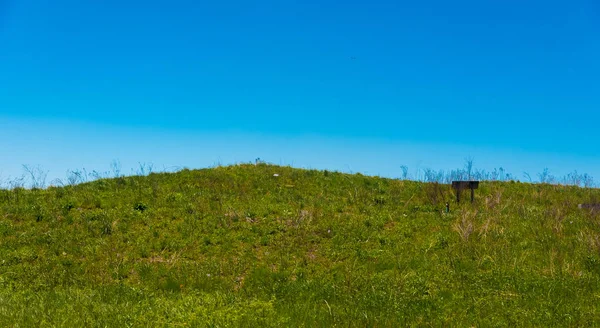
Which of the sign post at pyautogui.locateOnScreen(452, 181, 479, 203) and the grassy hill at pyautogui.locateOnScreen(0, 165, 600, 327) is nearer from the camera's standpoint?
the grassy hill at pyautogui.locateOnScreen(0, 165, 600, 327)

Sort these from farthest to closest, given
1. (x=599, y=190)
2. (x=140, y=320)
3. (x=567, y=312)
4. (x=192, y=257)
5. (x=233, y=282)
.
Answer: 1. (x=599, y=190)
2. (x=192, y=257)
3. (x=233, y=282)
4. (x=567, y=312)
5. (x=140, y=320)

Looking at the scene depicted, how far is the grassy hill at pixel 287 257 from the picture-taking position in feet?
32.9

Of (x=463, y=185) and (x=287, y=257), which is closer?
(x=287, y=257)

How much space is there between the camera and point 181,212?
711 inches

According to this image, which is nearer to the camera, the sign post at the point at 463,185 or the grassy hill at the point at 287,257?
the grassy hill at the point at 287,257

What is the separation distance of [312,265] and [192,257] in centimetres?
381

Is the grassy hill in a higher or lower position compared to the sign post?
lower

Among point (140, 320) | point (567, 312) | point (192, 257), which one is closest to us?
point (140, 320)

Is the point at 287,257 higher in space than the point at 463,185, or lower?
lower

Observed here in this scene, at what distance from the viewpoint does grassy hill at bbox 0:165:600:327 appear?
32.9ft

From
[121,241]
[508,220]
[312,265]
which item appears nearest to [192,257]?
[121,241]

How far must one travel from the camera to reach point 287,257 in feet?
47.7

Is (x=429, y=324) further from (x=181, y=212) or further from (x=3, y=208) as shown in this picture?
(x=3, y=208)

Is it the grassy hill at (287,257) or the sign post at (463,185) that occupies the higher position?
the sign post at (463,185)
